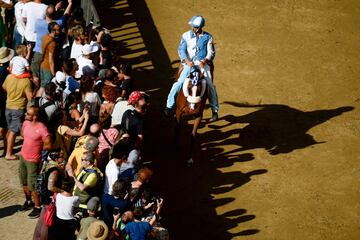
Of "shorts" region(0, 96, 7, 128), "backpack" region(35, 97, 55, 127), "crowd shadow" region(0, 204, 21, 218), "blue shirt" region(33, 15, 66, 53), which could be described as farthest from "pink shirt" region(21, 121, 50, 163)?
"blue shirt" region(33, 15, 66, 53)

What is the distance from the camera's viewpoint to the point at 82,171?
10336 mm

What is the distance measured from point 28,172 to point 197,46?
4.92 metres

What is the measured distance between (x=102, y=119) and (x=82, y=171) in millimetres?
1899

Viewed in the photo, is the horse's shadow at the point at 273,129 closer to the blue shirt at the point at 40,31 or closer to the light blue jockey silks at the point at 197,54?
the light blue jockey silks at the point at 197,54

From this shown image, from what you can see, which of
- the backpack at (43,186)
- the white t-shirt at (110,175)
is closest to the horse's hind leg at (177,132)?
the white t-shirt at (110,175)

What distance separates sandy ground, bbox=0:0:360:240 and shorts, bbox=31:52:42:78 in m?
2.44

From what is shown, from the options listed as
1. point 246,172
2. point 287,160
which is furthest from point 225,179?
point 287,160

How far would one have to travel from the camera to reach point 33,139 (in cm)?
1086

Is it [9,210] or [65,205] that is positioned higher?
[65,205]

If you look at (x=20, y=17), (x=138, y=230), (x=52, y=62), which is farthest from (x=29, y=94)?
(x=138, y=230)

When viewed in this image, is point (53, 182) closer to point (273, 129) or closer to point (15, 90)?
point (15, 90)

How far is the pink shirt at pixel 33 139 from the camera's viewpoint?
10.8m

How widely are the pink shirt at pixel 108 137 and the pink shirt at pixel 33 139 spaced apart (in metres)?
1.02

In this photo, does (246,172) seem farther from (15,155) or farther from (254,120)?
(15,155)
